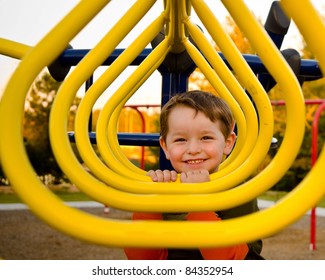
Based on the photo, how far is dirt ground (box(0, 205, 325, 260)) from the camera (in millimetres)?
2957

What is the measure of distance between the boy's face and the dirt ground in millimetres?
2186

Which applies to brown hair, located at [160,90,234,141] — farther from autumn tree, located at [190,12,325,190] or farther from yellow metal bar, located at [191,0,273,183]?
autumn tree, located at [190,12,325,190]

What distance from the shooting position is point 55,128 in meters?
0.45

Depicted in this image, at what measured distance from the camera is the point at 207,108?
86 centimetres

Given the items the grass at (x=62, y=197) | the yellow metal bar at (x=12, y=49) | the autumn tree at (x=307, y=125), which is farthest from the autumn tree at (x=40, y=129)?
the yellow metal bar at (x=12, y=49)

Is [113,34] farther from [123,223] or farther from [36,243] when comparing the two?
[36,243]

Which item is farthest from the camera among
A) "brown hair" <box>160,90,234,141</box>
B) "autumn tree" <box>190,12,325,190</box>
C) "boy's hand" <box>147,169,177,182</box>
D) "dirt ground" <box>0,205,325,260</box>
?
"autumn tree" <box>190,12,325,190</box>

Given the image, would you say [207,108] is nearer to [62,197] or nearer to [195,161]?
[195,161]

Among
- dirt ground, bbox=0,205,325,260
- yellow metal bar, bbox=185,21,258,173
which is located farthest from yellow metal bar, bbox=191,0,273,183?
dirt ground, bbox=0,205,325,260

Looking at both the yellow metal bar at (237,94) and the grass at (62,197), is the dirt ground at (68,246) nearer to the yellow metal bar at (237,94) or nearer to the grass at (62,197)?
the grass at (62,197)

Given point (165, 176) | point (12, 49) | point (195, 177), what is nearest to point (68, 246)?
point (12, 49)

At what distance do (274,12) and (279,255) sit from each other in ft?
7.00

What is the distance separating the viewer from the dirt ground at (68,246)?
2957 mm
